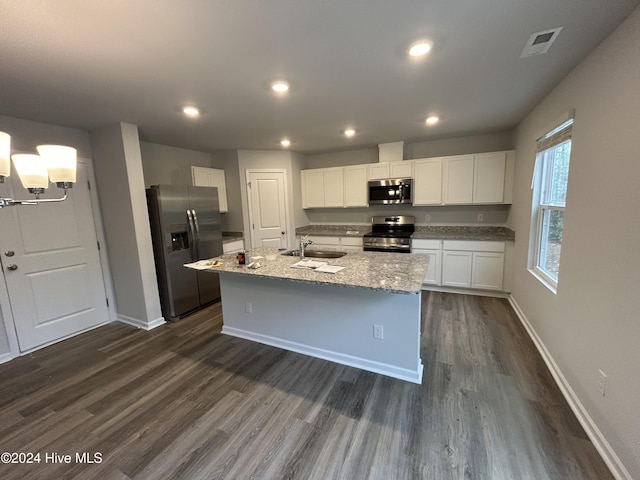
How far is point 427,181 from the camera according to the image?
4.25 metres

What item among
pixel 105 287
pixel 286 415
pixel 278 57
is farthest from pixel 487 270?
pixel 105 287

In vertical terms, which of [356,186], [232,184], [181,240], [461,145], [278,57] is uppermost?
[278,57]

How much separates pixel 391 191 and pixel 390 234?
72 cm

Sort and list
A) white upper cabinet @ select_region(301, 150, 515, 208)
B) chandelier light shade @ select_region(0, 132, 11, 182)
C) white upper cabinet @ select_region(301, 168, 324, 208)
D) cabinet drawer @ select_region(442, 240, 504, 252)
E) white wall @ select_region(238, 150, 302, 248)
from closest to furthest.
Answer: chandelier light shade @ select_region(0, 132, 11, 182) < cabinet drawer @ select_region(442, 240, 504, 252) < white upper cabinet @ select_region(301, 150, 515, 208) < white wall @ select_region(238, 150, 302, 248) < white upper cabinet @ select_region(301, 168, 324, 208)

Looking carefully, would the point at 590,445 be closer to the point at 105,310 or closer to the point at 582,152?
the point at 582,152

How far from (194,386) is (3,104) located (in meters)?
2.92

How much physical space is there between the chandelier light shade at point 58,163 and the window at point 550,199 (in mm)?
3339

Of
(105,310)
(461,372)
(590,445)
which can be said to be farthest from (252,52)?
(105,310)

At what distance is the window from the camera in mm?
2350

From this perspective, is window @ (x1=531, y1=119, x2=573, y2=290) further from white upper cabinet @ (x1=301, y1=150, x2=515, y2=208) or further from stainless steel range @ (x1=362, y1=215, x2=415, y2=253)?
stainless steel range @ (x1=362, y1=215, x2=415, y2=253)

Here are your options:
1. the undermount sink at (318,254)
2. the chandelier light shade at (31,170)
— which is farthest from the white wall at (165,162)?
the chandelier light shade at (31,170)

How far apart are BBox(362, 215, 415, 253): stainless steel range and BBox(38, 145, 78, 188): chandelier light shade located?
3.80 m

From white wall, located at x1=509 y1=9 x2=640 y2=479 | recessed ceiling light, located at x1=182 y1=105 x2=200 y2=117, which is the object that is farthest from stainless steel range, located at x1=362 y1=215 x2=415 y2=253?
recessed ceiling light, located at x1=182 y1=105 x2=200 y2=117

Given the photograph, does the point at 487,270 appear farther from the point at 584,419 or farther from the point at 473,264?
the point at 584,419
